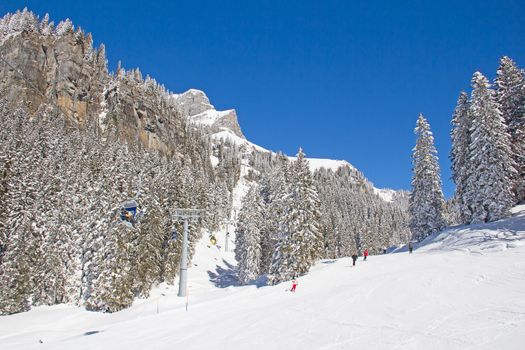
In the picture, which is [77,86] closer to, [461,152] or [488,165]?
[461,152]

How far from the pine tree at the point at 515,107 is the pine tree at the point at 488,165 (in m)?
2.67

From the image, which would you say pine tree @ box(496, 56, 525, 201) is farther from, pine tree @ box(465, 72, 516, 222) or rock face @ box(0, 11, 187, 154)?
rock face @ box(0, 11, 187, 154)

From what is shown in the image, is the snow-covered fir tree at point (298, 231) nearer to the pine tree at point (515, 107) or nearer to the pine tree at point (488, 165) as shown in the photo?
the pine tree at point (488, 165)

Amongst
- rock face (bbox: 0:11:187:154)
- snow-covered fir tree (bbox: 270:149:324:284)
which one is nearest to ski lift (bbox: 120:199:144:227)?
snow-covered fir tree (bbox: 270:149:324:284)

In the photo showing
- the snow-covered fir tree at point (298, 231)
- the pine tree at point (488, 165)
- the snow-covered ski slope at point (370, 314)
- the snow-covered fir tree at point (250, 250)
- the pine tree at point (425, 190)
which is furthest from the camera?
the snow-covered fir tree at point (250, 250)

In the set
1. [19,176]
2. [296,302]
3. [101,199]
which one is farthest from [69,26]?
[296,302]

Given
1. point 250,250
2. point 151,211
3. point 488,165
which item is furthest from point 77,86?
point 488,165

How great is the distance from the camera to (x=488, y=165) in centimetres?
3844

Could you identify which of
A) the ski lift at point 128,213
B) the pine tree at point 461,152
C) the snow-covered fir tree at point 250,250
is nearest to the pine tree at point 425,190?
the pine tree at point 461,152

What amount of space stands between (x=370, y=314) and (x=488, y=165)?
29.3 meters

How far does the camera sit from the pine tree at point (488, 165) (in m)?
37.5

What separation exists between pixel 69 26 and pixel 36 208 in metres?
122

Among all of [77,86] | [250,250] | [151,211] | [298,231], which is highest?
[77,86]

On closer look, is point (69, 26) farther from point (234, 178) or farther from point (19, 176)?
point (19, 176)
